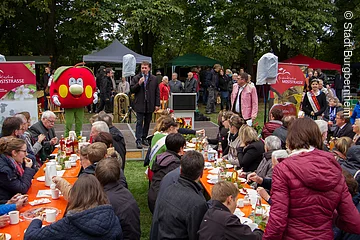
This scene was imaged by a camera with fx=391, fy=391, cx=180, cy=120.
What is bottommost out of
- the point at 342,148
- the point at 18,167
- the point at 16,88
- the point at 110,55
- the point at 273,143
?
the point at 18,167

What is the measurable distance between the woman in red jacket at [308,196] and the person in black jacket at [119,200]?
117 cm

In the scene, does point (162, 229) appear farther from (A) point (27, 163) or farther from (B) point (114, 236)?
(A) point (27, 163)

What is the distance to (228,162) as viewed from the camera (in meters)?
5.63

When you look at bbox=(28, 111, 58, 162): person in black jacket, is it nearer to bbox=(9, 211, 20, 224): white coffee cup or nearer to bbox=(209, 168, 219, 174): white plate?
bbox=(209, 168, 219, 174): white plate

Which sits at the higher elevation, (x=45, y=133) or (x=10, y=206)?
(x=45, y=133)

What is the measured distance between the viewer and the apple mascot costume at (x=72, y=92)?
26.5 ft

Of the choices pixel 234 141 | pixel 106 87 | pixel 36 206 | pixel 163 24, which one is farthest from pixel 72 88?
pixel 163 24

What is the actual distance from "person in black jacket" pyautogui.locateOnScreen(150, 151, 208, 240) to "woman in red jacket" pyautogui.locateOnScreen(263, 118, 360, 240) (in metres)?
0.59

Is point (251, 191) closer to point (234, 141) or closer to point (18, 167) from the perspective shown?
point (234, 141)

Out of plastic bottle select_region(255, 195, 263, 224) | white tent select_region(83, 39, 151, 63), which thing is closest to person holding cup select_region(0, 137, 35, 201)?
plastic bottle select_region(255, 195, 263, 224)

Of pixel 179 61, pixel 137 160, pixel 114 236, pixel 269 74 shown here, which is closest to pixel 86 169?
pixel 114 236

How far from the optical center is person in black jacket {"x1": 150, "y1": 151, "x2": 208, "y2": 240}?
308 cm

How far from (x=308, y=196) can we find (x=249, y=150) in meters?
2.48

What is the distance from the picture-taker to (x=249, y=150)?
5.16m
